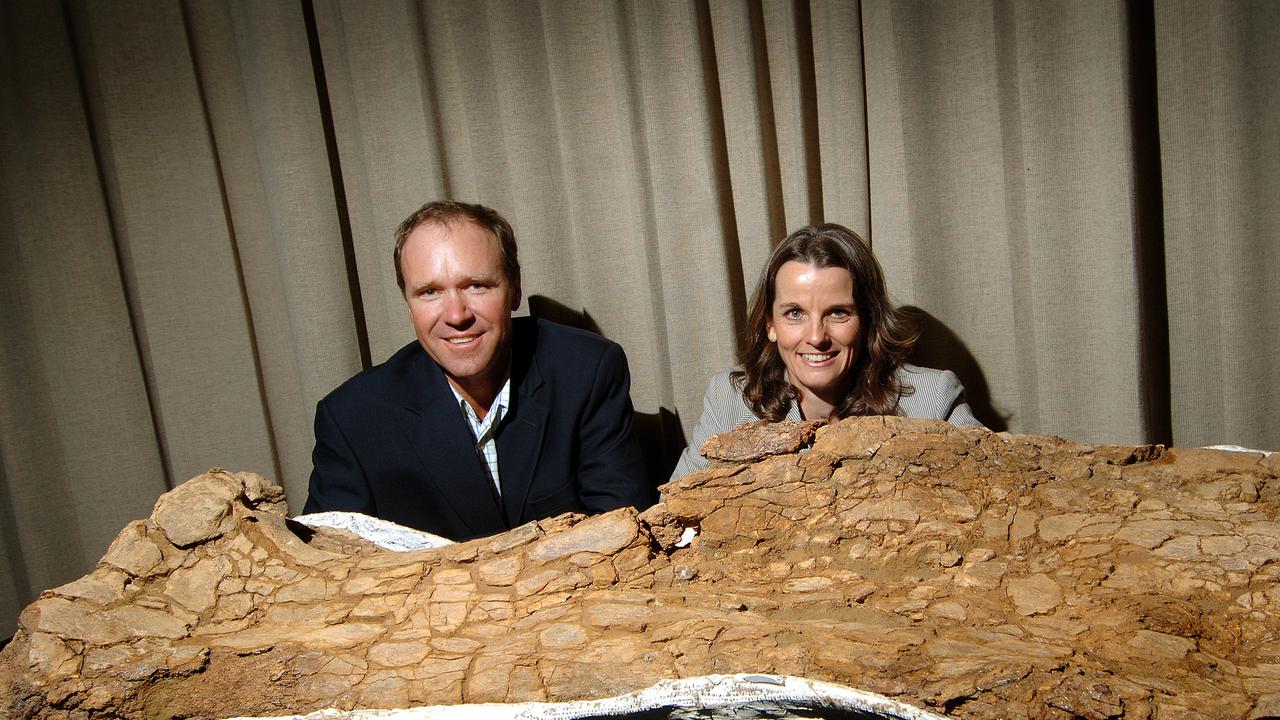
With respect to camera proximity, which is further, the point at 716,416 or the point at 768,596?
the point at 716,416

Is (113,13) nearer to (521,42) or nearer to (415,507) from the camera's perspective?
(521,42)

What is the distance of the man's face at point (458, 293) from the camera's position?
1.80 metres

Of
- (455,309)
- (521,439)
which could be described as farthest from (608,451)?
(455,309)

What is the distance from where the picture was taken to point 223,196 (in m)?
2.42

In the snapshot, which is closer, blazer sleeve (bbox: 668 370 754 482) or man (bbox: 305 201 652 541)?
man (bbox: 305 201 652 541)

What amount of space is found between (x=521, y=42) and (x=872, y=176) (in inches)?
40.5

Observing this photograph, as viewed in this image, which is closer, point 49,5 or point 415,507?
point 415,507

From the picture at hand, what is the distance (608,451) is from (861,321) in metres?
0.67

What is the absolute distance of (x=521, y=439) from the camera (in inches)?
75.5

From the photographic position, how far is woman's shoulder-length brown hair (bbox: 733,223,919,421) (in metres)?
1.82

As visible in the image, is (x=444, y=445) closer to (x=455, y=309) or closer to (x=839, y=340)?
(x=455, y=309)

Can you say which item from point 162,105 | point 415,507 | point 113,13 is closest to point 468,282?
point 415,507

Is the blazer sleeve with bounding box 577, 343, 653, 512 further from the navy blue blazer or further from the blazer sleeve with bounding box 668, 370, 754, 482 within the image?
the blazer sleeve with bounding box 668, 370, 754, 482

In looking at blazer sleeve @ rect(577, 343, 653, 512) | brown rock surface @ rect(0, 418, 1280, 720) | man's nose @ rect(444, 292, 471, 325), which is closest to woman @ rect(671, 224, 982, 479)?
blazer sleeve @ rect(577, 343, 653, 512)
